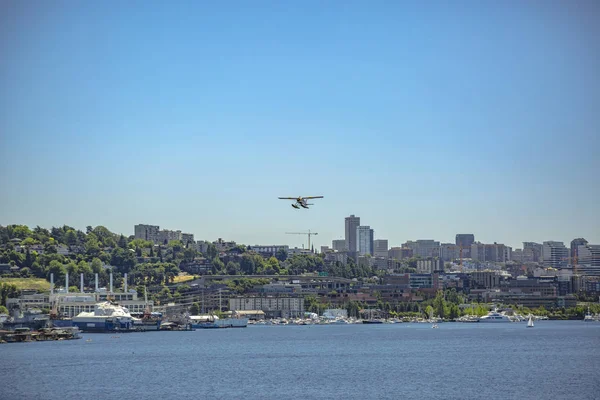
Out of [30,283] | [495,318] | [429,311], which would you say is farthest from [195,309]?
[495,318]

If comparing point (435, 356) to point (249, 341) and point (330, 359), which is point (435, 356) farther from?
point (249, 341)

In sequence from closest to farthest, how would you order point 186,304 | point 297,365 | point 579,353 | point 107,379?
point 107,379 → point 297,365 → point 579,353 → point 186,304

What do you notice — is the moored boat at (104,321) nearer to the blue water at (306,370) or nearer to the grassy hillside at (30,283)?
the blue water at (306,370)

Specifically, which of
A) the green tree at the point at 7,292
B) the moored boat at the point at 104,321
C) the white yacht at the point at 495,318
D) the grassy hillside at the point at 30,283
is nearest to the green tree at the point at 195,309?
the grassy hillside at the point at 30,283

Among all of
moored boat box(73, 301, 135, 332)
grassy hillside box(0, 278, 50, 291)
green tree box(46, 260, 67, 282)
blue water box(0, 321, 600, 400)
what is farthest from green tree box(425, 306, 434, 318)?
blue water box(0, 321, 600, 400)

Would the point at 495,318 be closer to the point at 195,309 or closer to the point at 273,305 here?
the point at 273,305

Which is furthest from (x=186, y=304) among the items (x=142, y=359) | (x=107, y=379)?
(x=107, y=379)
